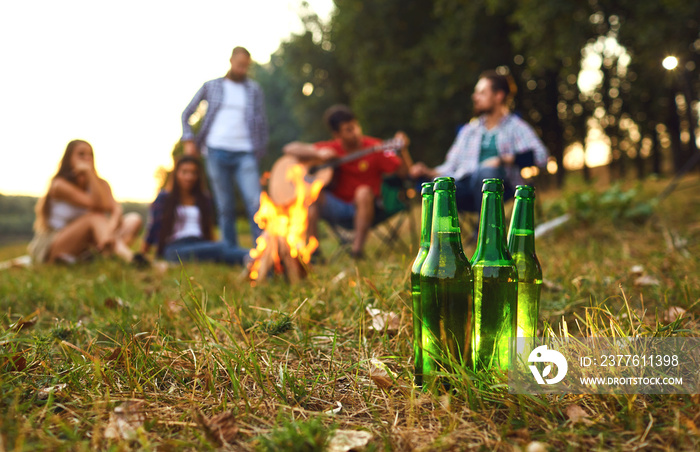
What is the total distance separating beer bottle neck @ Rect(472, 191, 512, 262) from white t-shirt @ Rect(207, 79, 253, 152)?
456cm

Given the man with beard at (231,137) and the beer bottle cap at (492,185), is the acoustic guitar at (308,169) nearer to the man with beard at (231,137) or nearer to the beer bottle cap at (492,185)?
the man with beard at (231,137)

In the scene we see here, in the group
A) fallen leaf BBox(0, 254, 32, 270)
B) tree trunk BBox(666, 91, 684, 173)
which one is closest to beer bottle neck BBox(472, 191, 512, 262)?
fallen leaf BBox(0, 254, 32, 270)

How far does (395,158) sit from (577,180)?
3.93 m

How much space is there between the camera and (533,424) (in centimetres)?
108

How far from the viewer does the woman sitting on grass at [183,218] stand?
486 centimetres

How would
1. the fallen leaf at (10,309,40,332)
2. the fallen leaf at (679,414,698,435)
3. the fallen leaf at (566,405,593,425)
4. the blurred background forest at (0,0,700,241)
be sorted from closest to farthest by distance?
the fallen leaf at (679,414,698,435) < the fallen leaf at (566,405,593,425) < the fallen leaf at (10,309,40,332) < the blurred background forest at (0,0,700,241)

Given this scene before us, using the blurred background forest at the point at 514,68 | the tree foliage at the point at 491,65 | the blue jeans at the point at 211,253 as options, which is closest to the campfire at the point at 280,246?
the blue jeans at the point at 211,253

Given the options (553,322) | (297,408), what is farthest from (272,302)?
(553,322)

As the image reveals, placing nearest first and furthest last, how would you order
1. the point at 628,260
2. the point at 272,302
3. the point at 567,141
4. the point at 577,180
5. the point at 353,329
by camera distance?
the point at 353,329 < the point at 272,302 < the point at 628,260 < the point at 577,180 < the point at 567,141

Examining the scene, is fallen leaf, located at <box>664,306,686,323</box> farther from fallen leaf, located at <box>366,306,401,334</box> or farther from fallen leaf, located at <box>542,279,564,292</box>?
fallen leaf, located at <box>366,306,401,334</box>

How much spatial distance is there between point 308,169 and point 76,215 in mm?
2867

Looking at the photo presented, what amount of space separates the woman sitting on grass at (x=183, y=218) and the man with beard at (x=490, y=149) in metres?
2.59

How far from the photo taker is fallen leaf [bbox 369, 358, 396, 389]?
1278mm

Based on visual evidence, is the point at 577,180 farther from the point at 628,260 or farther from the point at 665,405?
the point at 665,405
